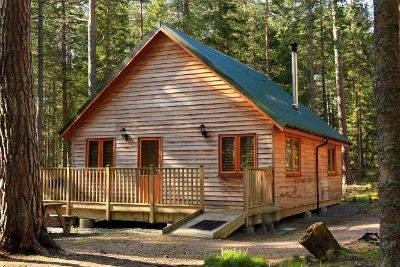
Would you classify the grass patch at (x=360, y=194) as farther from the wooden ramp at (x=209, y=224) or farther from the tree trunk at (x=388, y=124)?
the tree trunk at (x=388, y=124)

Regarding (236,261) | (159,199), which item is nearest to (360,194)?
(159,199)

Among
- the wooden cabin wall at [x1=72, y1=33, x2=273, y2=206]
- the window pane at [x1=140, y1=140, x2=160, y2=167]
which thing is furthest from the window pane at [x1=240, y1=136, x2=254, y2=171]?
the window pane at [x1=140, y1=140, x2=160, y2=167]

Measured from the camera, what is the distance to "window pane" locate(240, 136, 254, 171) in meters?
14.5

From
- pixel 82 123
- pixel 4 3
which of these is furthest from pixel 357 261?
pixel 82 123

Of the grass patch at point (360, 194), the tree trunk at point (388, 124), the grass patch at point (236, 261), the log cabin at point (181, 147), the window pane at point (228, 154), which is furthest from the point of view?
the grass patch at point (360, 194)

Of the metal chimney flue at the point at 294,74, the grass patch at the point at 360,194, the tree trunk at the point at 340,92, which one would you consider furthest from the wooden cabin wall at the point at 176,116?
the tree trunk at the point at 340,92

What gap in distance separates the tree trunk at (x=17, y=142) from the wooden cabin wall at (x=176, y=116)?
802 cm

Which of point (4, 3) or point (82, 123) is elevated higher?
point (4, 3)

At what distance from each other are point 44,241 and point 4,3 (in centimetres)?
403

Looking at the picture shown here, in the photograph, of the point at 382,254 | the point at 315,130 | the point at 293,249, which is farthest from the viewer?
the point at 315,130

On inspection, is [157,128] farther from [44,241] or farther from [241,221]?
[44,241]

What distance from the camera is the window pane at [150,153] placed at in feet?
53.0

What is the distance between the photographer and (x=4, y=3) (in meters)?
→ 7.34

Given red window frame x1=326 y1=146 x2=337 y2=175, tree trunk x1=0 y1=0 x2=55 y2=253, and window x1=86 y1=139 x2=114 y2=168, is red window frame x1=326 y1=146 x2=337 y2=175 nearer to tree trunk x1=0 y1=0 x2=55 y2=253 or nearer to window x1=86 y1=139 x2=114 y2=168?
window x1=86 y1=139 x2=114 y2=168
